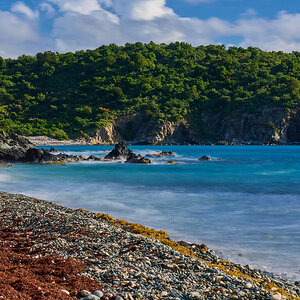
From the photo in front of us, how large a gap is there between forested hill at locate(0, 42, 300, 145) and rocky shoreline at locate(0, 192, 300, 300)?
316ft

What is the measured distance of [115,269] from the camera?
6164 mm

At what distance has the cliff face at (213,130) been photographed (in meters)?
108

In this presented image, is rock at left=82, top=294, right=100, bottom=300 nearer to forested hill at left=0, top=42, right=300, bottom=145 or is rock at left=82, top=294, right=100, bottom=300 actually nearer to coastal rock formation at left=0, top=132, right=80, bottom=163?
coastal rock formation at left=0, top=132, right=80, bottom=163

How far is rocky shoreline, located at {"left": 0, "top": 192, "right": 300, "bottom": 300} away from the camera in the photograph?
5.18 metres

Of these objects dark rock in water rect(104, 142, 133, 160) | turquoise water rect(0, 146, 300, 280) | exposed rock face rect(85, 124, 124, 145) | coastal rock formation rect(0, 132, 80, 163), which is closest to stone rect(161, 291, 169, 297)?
turquoise water rect(0, 146, 300, 280)

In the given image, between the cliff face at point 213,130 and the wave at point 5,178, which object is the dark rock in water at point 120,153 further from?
the cliff face at point 213,130

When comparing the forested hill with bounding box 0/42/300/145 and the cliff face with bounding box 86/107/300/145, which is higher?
the forested hill with bounding box 0/42/300/145

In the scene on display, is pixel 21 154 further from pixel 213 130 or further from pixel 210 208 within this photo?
pixel 213 130

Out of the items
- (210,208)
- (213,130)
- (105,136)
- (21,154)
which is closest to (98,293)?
(210,208)

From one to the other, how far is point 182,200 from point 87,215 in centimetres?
652

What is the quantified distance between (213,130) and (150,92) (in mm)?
26487

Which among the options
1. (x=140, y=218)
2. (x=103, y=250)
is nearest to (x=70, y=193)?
(x=140, y=218)

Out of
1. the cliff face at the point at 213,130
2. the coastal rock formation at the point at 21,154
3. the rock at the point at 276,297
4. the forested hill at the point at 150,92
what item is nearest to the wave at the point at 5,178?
the coastal rock formation at the point at 21,154

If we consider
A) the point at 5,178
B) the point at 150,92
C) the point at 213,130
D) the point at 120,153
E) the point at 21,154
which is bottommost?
the point at 5,178
